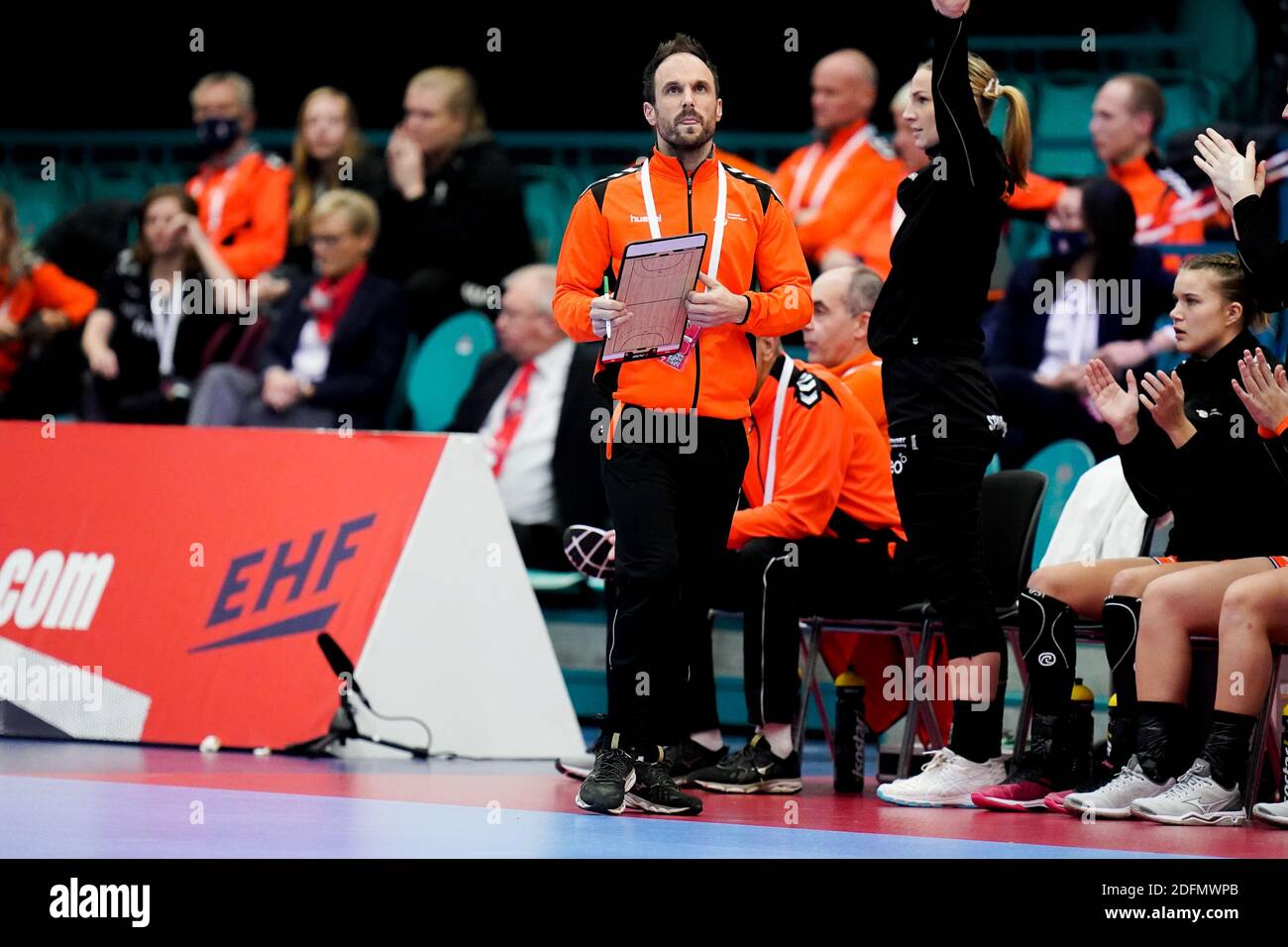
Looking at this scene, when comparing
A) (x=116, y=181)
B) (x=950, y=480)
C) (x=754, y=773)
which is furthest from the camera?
(x=116, y=181)

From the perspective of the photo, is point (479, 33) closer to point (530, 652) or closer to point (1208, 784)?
point (530, 652)

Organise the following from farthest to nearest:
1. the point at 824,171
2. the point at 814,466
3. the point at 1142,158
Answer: the point at 824,171
the point at 1142,158
the point at 814,466

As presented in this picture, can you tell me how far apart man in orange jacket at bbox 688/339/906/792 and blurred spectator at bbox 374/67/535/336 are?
11.5 feet

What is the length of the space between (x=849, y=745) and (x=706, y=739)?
0.50 metres

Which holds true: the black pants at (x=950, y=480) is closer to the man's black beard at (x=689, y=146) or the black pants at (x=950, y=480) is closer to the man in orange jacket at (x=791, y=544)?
the man in orange jacket at (x=791, y=544)

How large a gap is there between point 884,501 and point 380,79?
6679 millimetres

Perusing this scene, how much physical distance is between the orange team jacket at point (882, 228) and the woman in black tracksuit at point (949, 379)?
3.08 m

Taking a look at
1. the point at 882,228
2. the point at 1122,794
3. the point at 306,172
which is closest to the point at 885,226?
the point at 882,228

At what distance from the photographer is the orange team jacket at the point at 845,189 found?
29.3 ft

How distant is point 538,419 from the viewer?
8.62 meters

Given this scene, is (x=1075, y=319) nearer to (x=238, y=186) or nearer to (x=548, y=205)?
(x=548, y=205)

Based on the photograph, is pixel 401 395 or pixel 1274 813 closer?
pixel 1274 813

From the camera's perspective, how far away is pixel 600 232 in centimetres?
548
